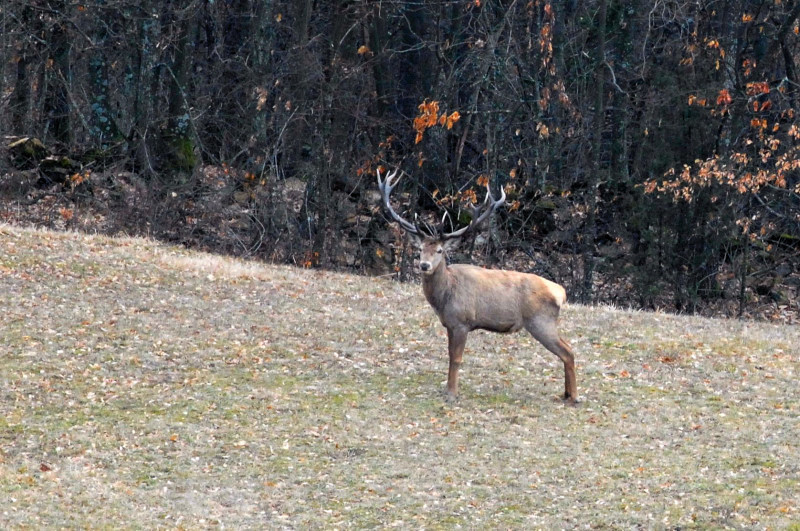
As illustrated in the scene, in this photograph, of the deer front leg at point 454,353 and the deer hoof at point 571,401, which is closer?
the deer front leg at point 454,353

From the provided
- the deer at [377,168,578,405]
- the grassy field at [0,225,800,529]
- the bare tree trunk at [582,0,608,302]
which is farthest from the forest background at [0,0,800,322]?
the deer at [377,168,578,405]

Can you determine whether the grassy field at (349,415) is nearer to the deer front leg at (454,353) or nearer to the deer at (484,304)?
the deer front leg at (454,353)

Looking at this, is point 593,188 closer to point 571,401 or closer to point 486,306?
point 571,401

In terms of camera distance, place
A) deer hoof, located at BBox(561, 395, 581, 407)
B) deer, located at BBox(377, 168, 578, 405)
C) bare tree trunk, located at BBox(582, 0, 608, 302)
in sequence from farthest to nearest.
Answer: bare tree trunk, located at BBox(582, 0, 608, 302) < deer hoof, located at BBox(561, 395, 581, 407) < deer, located at BBox(377, 168, 578, 405)

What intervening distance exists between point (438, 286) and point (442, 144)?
14164 mm

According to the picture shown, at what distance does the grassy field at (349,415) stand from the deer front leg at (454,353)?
0.59 feet

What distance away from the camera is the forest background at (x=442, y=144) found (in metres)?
23.7

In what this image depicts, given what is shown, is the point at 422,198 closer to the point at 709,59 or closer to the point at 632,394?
the point at 709,59

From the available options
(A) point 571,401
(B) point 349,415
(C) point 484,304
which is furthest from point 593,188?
(B) point 349,415

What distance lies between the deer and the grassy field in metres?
0.55

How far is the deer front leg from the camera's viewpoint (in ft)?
41.3

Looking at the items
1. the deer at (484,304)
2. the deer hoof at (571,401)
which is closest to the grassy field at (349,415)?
the deer hoof at (571,401)

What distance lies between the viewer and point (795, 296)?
80.8 feet

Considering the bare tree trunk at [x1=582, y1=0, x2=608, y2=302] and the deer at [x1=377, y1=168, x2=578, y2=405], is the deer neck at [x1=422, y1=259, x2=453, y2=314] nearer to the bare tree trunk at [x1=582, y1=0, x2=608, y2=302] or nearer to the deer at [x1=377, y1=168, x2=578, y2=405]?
the deer at [x1=377, y1=168, x2=578, y2=405]
